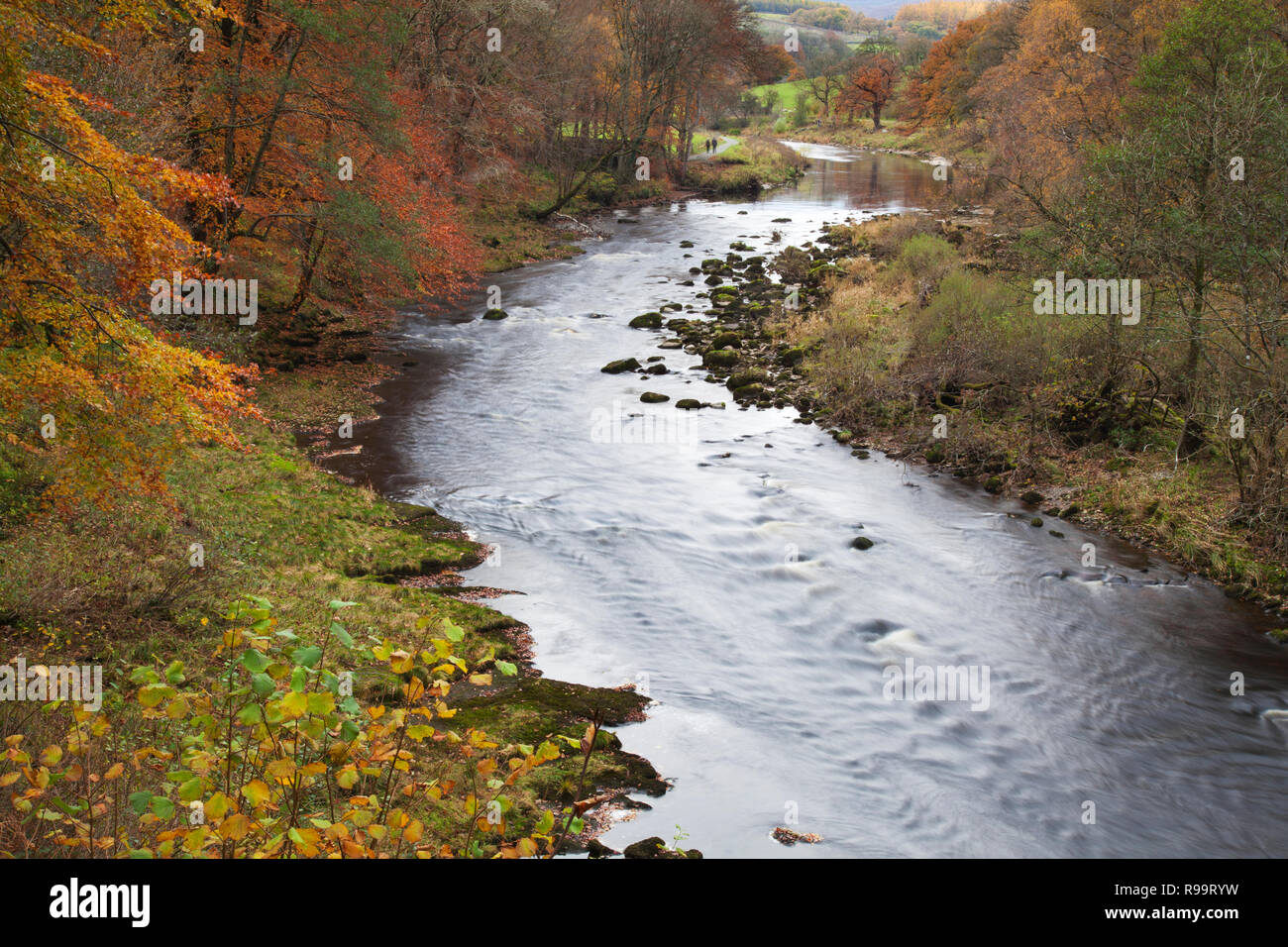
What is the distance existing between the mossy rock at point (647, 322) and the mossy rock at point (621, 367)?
4.70 meters

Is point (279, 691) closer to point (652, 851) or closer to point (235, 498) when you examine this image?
point (652, 851)

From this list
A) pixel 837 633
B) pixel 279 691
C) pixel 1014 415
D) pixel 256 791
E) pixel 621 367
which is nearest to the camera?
pixel 256 791

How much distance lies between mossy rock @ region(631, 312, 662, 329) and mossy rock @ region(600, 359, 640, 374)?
15.4 feet

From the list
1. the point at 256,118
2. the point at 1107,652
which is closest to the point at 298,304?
the point at 256,118

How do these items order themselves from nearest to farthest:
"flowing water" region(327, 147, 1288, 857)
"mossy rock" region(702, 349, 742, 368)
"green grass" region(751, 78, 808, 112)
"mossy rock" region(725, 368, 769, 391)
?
"flowing water" region(327, 147, 1288, 857) → "mossy rock" region(725, 368, 769, 391) → "mossy rock" region(702, 349, 742, 368) → "green grass" region(751, 78, 808, 112)

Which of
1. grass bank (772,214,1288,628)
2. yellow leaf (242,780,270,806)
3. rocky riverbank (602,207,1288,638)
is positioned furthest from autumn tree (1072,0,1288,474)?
yellow leaf (242,780,270,806)

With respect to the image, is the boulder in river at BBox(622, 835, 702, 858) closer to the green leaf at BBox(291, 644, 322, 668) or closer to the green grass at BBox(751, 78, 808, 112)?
the green leaf at BBox(291, 644, 322, 668)

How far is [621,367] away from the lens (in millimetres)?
26062

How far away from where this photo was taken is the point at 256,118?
67.4ft

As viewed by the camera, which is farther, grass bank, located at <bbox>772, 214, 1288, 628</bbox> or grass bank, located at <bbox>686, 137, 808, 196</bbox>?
grass bank, located at <bbox>686, 137, 808, 196</bbox>

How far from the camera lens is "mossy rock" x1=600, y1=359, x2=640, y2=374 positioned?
26.0 m

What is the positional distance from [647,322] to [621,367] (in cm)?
515

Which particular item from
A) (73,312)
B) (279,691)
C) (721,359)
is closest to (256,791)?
(279,691)
